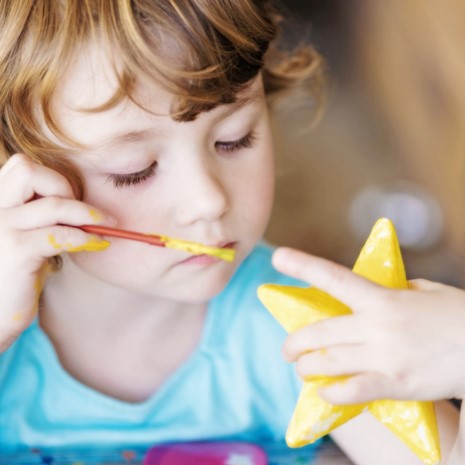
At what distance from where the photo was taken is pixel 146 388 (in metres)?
1.02

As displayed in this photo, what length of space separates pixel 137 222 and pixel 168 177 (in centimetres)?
6

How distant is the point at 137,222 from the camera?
0.77 metres

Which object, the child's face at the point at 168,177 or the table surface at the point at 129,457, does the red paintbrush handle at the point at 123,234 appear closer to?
the child's face at the point at 168,177

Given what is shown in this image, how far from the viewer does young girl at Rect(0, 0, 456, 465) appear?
0.70 meters

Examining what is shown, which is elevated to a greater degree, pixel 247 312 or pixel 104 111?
pixel 104 111

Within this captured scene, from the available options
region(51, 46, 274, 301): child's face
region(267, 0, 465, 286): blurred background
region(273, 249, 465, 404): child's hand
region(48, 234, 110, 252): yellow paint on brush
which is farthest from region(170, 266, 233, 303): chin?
region(267, 0, 465, 286): blurred background

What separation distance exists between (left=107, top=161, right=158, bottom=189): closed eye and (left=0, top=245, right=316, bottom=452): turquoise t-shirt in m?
0.31

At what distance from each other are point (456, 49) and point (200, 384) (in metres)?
0.99

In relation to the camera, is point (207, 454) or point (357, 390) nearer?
point (357, 390)

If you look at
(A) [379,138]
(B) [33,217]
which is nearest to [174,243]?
(B) [33,217]

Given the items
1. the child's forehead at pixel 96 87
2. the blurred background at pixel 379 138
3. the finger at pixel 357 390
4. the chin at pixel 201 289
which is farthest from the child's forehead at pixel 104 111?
the blurred background at pixel 379 138

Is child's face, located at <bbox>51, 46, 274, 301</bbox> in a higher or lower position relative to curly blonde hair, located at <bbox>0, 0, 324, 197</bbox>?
lower

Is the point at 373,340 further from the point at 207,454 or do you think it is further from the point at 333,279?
the point at 207,454

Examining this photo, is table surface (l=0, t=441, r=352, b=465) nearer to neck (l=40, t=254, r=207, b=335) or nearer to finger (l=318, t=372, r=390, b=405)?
neck (l=40, t=254, r=207, b=335)
